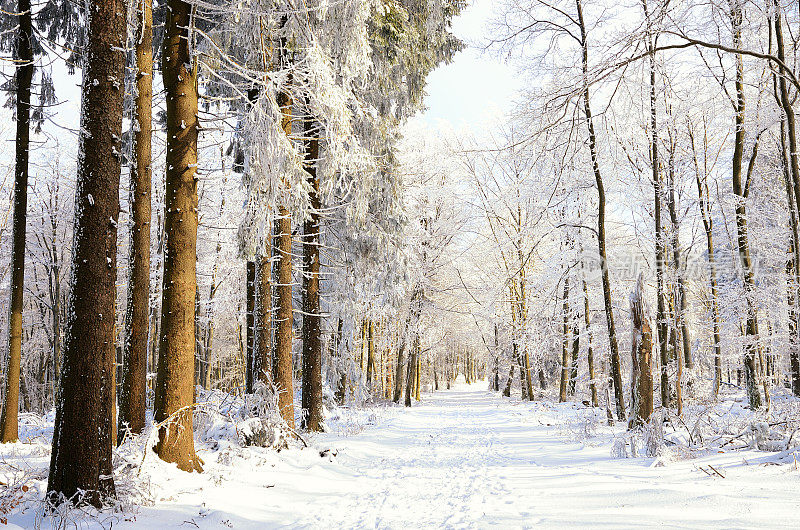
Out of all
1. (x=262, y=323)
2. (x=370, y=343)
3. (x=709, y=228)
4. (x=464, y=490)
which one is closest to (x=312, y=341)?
(x=262, y=323)

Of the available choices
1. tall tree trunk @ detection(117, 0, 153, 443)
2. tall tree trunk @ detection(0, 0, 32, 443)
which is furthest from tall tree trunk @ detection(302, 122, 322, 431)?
A: tall tree trunk @ detection(0, 0, 32, 443)

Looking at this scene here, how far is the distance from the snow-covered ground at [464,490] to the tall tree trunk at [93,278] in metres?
0.45

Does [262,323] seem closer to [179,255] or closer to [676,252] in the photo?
[179,255]

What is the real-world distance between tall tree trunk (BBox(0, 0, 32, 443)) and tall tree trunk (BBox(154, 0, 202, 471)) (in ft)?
21.3

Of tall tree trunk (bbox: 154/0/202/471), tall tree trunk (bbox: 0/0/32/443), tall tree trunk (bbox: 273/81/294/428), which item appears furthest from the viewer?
tall tree trunk (bbox: 0/0/32/443)

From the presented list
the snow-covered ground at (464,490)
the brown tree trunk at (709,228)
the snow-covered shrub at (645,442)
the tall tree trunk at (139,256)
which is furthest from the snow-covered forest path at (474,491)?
the brown tree trunk at (709,228)

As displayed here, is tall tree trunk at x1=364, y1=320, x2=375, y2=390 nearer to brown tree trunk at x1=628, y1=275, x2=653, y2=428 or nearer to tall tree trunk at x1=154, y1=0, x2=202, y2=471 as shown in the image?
brown tree trunk at x1=628, y1=275, x2=653, y2=428

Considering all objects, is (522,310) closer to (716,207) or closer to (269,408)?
(716,207)

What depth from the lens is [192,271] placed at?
591 centimetres

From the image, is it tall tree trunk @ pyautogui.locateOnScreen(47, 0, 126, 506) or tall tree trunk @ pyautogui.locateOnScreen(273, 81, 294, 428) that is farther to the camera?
tall tree trunk @ pyautogui.locateOnScreen(273, 81, 294, 428)

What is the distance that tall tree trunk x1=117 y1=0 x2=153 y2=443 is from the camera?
22.2ft

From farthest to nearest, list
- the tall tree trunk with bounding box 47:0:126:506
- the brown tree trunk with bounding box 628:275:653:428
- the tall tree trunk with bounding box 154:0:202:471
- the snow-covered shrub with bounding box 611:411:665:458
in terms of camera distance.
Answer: the brown tree trunk with bounding box 628:275:653:428 → the snow-covered shrub with bounding box 611:411:665:458 → the tall tree trunk with bounding box 154:0:202:471 → the tall tree trunk with bounding box 47:0:126:506

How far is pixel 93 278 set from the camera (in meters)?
4.29

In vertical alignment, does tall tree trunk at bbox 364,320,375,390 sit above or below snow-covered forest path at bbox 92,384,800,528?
above
